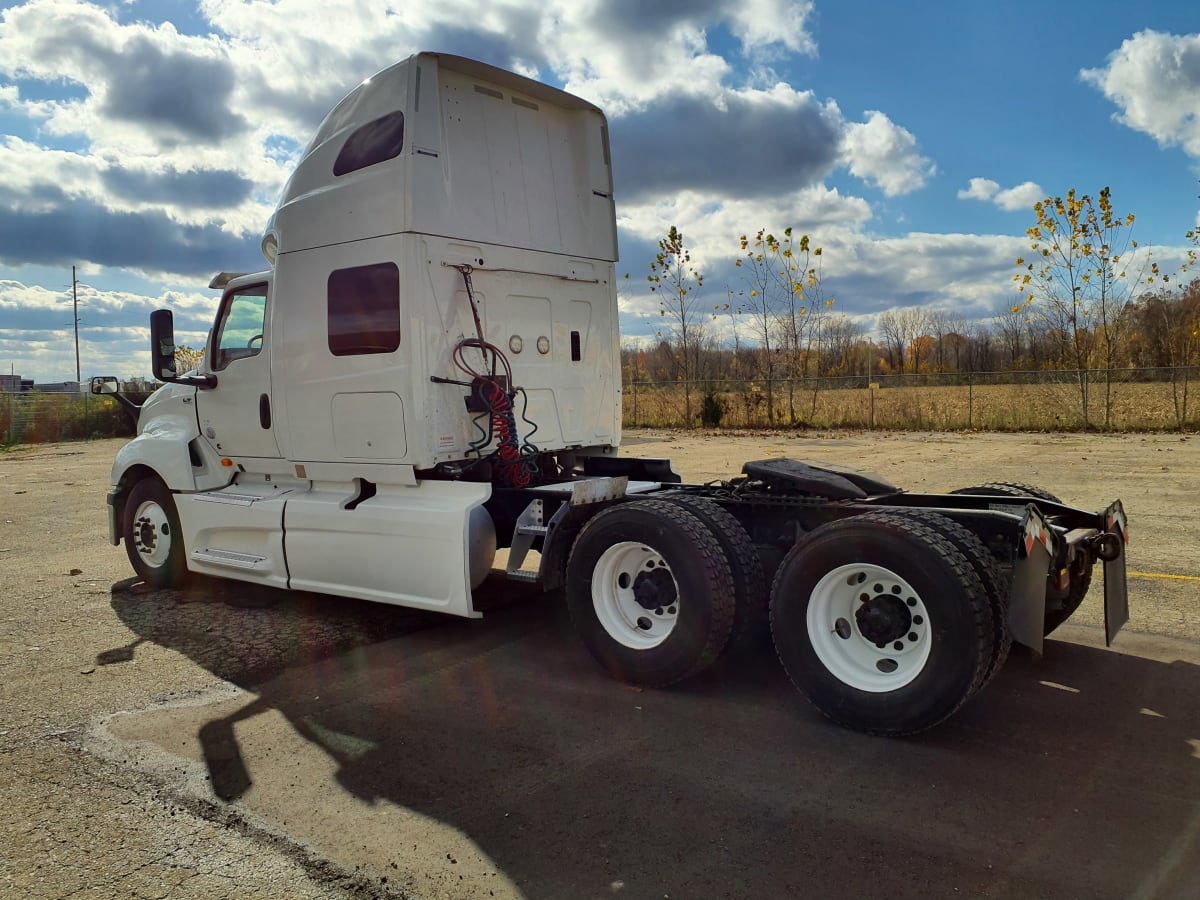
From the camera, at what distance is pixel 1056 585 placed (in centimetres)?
457

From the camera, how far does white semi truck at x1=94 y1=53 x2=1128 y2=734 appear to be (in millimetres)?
4148

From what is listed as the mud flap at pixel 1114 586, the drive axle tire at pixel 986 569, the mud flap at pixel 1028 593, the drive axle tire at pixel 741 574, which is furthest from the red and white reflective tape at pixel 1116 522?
the drive axle tire at pixel 741 574

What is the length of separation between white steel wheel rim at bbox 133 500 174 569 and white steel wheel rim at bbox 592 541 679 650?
14.8ft

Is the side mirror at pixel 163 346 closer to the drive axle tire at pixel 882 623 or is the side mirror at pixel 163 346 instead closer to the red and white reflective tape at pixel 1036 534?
the drive axle tire at pixel 882 623

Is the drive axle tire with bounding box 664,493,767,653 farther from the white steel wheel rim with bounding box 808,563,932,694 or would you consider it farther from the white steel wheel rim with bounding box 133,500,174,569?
the white steel wheel rim with bounding box 133,500,174,569

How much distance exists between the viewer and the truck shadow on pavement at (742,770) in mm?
3018

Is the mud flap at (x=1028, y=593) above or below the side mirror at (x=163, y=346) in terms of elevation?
below

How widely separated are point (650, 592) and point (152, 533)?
5135mm

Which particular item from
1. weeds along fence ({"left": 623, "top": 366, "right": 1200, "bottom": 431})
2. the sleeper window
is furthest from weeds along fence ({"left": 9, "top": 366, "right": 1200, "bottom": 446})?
the sleeper window

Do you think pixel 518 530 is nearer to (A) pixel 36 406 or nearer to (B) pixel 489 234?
(B) pixel 489 234

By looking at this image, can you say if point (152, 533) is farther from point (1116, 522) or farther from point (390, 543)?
point (1116, 522)

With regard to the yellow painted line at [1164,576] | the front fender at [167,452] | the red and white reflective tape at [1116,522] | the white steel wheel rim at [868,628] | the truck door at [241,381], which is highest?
the truck door at [241,381]

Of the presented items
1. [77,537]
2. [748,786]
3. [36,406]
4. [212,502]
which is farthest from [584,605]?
[36,406]

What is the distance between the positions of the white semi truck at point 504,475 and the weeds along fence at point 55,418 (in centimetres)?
2426
